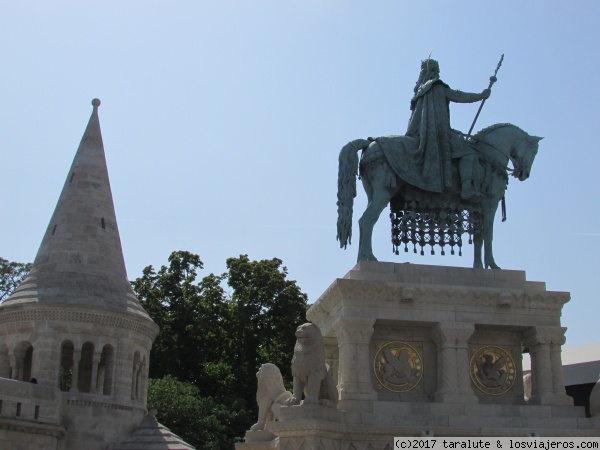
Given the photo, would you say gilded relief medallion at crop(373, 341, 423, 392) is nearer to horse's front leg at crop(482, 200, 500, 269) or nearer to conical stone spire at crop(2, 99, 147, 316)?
horse's front leg at crop(482, 200, 500, 269)

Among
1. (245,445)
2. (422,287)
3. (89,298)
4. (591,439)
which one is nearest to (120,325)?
(89,298)

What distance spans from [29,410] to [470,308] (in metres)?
14.8

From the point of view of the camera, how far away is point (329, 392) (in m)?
15.1

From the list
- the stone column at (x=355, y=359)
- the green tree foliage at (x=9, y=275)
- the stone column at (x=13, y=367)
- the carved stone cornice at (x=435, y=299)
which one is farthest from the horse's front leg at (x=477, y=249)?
the green tree foliage at (x=9, y=275)

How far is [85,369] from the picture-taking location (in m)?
30.0

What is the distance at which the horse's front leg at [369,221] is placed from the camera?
1727 cm

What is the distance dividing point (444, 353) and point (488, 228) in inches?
130

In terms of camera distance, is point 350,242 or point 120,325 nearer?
point 350,242

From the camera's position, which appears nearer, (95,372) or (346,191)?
(346,191)

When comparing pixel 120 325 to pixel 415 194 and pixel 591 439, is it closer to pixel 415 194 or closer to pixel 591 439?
pixel 415 194

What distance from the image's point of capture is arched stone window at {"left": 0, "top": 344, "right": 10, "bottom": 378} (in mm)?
28578

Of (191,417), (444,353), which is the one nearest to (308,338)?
(444,353)

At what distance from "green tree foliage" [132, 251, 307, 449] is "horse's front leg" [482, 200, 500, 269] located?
875 inches

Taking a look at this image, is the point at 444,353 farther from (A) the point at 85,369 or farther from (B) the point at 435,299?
(A) the point at 85,369
